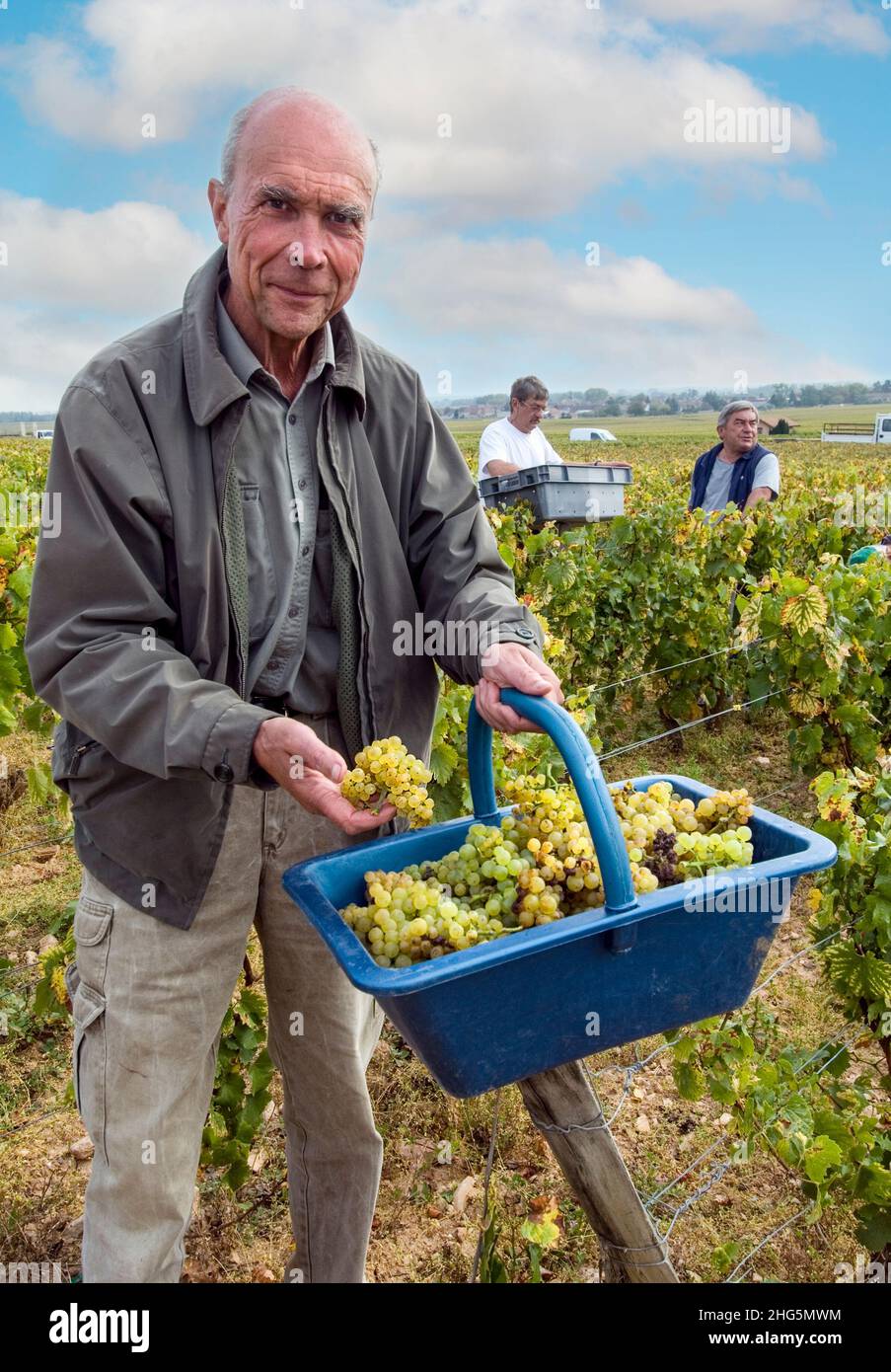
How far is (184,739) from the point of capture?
1621 mm

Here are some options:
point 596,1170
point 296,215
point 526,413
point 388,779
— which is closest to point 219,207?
point 296,215

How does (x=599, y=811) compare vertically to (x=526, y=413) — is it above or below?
below

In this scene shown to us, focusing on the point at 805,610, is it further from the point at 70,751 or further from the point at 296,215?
the point at 70,751

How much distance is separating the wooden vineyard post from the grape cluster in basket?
48 centimetres

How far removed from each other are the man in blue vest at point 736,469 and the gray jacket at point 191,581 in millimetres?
5648

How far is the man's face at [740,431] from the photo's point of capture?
739cm

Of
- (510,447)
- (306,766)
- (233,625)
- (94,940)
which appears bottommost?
(94,940)

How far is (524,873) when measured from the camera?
1517 mm

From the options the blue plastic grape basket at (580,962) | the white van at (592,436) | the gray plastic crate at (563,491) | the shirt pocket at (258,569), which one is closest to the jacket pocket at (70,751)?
Result: the shirt pocket at (258,569)

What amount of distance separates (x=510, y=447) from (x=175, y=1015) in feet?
21.5

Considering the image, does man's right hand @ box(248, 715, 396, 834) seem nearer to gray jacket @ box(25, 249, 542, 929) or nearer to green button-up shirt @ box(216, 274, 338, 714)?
gray jacket @ box(25, 249, 542, 929)

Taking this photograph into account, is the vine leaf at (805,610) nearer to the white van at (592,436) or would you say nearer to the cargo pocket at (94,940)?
the cargo pocket at (94,940)

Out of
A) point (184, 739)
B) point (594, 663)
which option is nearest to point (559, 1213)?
point (184, 739)
